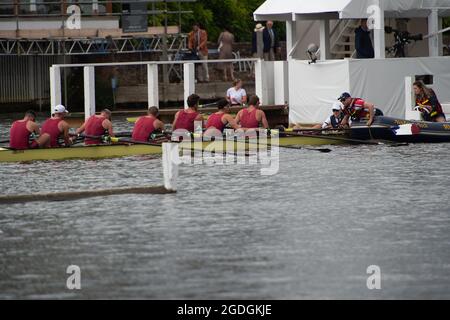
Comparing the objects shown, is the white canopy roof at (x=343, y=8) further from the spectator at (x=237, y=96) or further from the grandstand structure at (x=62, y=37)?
the grandstand structure at (x=62, y=37)

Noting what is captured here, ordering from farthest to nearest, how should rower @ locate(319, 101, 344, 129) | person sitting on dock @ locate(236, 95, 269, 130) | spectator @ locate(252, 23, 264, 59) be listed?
spectator @ locate(252, 23, 264, 59) → rower @ locate(319, 101, 344, 129) → person sitting on dock @ locate(236, 95, 269, 130)

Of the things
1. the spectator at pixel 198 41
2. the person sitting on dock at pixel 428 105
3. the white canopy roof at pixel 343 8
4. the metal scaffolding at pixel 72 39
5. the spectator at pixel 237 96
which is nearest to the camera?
the person sitting on dock at pixel 428 105

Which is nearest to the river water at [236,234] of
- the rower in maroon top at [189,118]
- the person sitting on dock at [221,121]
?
the person sitting on dock at [221,121]

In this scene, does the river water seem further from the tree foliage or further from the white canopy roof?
the tree foliage

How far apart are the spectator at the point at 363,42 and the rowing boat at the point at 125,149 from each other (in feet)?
17.4

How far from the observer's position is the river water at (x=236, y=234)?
58.0 ft

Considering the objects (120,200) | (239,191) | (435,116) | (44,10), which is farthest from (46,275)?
(44,10)

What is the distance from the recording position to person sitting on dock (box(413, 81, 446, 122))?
34.9 m

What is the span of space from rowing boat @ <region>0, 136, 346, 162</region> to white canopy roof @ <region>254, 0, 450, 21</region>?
5.32 meters

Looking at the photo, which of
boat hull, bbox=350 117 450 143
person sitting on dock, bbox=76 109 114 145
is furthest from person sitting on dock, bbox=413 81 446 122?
person sitting on dock, bbox=76 109 114 145

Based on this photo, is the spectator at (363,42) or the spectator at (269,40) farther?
the spectator at (269,40)

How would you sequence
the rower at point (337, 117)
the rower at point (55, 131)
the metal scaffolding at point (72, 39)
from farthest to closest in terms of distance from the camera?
the metal scaffolding at point (72, 39) → the rower at point (337, 117) → the rower at point (55, 131)

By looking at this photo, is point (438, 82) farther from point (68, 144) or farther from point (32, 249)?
point (32, 249)

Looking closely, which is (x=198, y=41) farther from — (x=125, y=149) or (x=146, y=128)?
(x=146, y=128)
